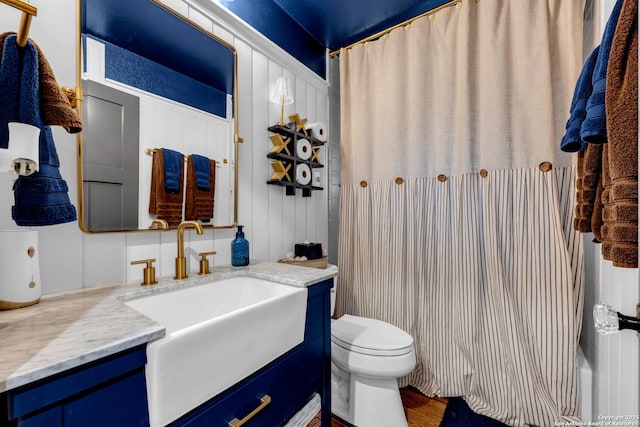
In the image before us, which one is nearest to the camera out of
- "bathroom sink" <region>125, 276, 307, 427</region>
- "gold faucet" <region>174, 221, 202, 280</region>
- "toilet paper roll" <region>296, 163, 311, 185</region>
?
"bathroom sink" <region>125, 276, 307, 427</region>

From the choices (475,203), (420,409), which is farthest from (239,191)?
(420,409)

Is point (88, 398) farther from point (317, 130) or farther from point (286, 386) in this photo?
point (317, 130)

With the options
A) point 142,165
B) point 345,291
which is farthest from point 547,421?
point 142,165

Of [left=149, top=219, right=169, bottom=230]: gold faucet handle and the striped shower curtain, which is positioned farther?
the striped shower curtain

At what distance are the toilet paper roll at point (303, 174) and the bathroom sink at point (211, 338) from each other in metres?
0.84

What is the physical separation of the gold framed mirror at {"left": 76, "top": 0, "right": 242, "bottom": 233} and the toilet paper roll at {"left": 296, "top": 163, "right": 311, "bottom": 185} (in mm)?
501

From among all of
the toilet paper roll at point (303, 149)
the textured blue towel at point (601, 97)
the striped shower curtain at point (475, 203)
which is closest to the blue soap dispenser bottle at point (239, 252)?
the toilet paper roll at point (303, 149)

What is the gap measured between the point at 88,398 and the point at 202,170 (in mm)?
981

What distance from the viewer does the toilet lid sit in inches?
52.3

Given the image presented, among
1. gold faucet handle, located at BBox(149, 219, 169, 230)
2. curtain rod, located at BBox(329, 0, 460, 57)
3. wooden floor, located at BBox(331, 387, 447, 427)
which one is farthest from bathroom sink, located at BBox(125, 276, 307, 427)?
curtain rod, located at BBox(329, 0, 460, 57)

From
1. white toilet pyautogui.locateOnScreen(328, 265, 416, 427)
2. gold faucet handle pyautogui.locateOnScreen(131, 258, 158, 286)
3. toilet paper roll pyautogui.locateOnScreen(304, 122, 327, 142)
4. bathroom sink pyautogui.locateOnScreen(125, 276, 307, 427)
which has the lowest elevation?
white toilet pyautogui.locateOnScreen(328, 265, 416, 427)

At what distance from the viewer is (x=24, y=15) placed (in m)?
0.64

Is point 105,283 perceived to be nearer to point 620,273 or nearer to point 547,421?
point 620,273

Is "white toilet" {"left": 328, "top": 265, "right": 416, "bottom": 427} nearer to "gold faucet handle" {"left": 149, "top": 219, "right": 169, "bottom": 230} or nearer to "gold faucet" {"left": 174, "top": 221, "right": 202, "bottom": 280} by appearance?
"gold faucet" {"left": 174, "top": 221, "right": 202, "bottom": 280}
